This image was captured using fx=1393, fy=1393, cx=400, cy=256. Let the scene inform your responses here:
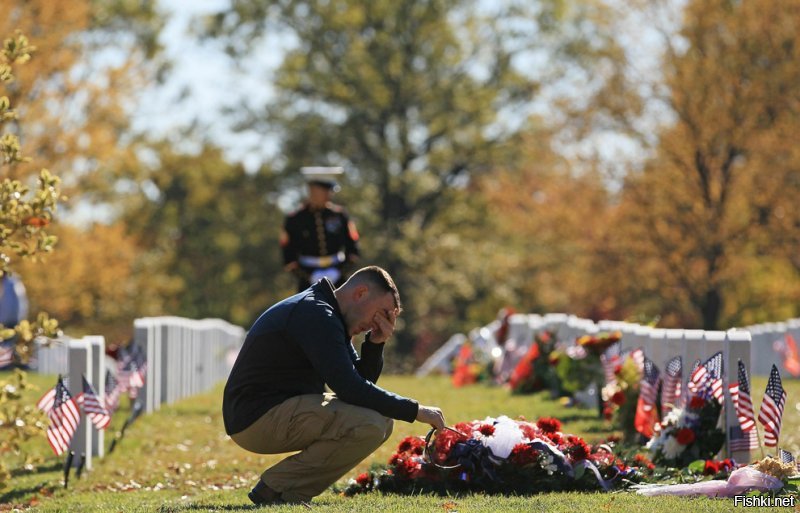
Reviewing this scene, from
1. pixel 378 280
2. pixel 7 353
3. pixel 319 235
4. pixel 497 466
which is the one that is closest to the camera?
pixel 378 280

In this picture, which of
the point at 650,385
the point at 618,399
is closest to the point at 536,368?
the point at 618,399

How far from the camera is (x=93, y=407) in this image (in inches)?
390

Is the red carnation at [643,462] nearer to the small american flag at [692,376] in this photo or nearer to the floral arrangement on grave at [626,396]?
the small american flag at [692,376]

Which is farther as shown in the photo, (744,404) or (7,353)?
(7,353)

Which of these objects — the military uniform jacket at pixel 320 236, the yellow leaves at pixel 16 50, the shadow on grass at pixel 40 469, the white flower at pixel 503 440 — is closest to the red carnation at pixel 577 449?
the white flower at pixel 503 440

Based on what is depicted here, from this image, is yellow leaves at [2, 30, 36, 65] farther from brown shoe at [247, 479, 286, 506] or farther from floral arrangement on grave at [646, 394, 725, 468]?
floral arrangement on grave at [646, 394, 725, 468]

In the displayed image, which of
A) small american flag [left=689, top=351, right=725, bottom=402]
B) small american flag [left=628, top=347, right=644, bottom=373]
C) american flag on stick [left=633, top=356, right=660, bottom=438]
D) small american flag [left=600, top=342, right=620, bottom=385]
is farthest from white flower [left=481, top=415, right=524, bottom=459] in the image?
small american flag [left=600, top=342, right=620, bottom=385]

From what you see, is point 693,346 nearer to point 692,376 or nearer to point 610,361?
point 692,376

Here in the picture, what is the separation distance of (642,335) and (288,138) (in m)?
25.9

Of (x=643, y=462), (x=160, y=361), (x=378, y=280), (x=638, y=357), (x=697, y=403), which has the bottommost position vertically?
(x=643, y=462)

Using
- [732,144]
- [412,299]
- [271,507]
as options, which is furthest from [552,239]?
[271,507]

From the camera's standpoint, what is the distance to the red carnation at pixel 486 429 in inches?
325

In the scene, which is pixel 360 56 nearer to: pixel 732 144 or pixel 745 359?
pixel 732 144

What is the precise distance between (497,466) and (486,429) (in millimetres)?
278
